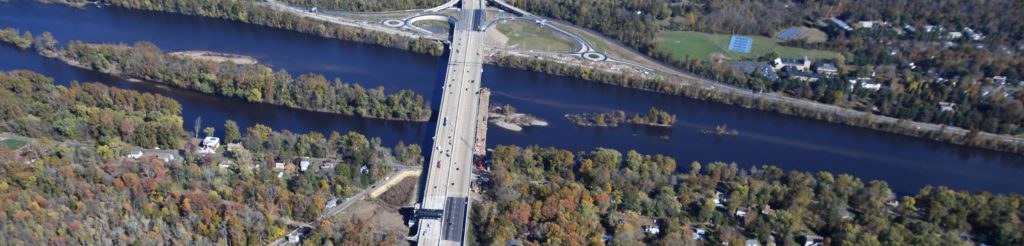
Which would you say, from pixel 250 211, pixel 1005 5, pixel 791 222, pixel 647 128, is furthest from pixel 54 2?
pixel 1005 5

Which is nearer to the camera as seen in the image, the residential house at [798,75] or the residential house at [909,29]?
the residential house at [798,75]

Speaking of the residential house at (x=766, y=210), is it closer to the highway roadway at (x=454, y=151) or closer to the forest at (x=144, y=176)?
the highway roadway at (x=454, y=151)

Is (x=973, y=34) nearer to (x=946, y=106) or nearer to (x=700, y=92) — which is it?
(x=946, y=106)

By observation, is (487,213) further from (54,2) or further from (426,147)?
(54,2)

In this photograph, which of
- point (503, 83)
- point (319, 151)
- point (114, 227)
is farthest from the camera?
point (503, 83)

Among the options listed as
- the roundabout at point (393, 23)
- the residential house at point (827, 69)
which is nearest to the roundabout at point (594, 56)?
the roundabout at point (393, 23)

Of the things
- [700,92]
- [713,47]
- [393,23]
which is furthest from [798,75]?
[393,23]

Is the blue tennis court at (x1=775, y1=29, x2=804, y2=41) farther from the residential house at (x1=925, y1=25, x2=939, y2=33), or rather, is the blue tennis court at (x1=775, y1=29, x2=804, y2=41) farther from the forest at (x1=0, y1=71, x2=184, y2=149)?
the forest at (x1=0, y1=71, x2=184, y2=149)
